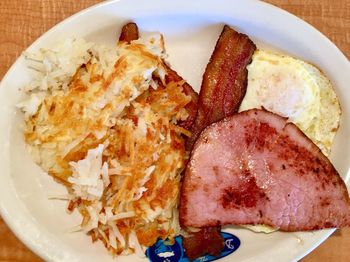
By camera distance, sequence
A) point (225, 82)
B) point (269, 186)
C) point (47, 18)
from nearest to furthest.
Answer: point (269, 186) → point (225, 82) → point (47, 18)

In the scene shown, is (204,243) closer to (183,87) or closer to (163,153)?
(163,153)

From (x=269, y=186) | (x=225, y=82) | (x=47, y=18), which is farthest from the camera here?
(x=47, y=18)

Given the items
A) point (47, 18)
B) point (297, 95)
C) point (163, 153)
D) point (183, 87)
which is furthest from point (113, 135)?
point (297, 95)

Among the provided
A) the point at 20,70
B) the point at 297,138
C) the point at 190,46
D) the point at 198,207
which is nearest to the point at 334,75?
the point at 297,138

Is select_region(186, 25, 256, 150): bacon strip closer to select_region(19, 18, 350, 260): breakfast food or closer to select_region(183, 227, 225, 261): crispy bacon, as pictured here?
select_region(19, 18, 350, 260): breakfast food

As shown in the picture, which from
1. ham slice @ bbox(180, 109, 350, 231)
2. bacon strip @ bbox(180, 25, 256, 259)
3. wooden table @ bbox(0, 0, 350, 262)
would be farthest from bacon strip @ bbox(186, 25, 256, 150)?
wooden table @ bbox(0, 0, 350, 262)

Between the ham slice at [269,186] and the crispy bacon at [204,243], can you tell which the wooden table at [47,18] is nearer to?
the ham slice at [269,186]

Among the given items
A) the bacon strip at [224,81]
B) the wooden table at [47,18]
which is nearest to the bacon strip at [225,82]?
the bacon strip at [224,81]
